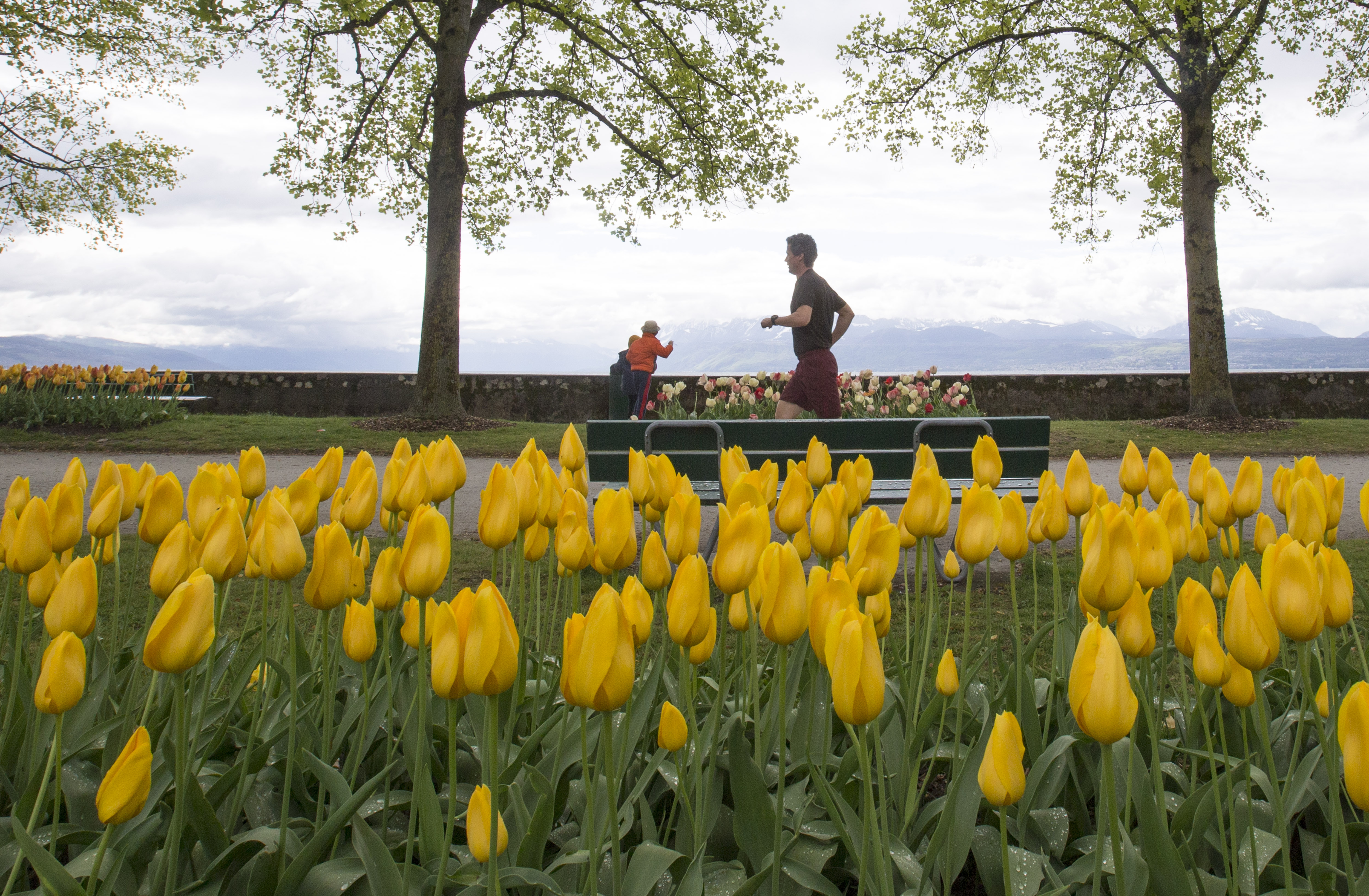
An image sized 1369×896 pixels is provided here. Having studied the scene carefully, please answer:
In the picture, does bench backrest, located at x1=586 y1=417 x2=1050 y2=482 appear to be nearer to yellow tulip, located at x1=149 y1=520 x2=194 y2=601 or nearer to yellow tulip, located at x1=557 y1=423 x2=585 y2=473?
yellow tulip, located at x1=557 y1=423 x2=585 y2=473

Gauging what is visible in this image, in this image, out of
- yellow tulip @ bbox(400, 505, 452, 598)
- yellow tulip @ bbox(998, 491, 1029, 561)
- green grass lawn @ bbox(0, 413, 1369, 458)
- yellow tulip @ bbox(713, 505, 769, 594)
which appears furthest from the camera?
green grass lawn @ bbox(0, 413, 1369, 458)

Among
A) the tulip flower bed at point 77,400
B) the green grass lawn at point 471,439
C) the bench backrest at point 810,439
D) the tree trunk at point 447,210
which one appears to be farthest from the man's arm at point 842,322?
the tulip flower bed at point 77,400

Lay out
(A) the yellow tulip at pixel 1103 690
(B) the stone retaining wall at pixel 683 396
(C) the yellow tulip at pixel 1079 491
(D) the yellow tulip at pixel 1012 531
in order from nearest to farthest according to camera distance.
A: (A) the yellow tulip at pixel 1103 690 < (D) the yellow tulip at pixel 1012 531 < (C) the yellow tulip at pixel 1079 491 < (B) the stone retaining wall at pixel 683 396

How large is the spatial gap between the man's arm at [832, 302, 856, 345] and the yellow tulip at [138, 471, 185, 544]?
212 inches

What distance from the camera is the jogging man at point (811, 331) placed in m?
6.24

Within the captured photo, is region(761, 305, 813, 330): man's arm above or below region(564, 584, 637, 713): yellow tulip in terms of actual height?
above

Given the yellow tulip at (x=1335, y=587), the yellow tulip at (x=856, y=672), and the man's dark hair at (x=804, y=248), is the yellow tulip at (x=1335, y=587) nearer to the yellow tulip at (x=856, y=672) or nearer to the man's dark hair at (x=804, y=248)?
the yellow tulip at (x=856, y=672)

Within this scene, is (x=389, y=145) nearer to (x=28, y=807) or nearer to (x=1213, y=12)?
(x=1213, y=12)

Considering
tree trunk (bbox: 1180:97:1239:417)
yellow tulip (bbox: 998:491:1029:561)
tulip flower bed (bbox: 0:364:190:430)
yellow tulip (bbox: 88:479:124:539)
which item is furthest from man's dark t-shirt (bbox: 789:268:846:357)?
tulip flower bed (bbox: 0:364:190:430)

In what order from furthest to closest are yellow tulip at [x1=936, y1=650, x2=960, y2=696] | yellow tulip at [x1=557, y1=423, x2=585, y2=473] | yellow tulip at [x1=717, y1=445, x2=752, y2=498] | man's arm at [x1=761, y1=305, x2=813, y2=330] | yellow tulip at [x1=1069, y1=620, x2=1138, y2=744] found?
man's arm at [x1=761, y1=305, x2=813, y2=330]
yellow tulip at [x1=557, y1=423, x2=585, y2=473]
yellow tulip at [x1=717, y1=445, x2=752, y2=498]
yellow tulip at [x1=936, y1=650, x2=960, y2=696]
yellow tulip at [x1=1069, y1=620, x2=1138, y2=744]

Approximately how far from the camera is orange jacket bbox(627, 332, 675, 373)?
13156 mm

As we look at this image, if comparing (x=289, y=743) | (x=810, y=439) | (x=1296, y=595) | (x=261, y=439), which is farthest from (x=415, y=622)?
(x=261, y=439)

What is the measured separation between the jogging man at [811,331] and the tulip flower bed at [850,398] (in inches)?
42.4

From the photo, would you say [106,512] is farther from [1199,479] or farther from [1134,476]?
[1199,479]
